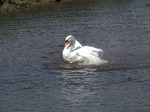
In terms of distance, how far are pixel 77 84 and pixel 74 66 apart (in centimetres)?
241

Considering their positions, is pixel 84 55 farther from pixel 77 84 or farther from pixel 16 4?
pixel 16 4

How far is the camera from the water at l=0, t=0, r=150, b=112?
32.6ft

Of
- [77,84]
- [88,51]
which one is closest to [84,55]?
[88,51]

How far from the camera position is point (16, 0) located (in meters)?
28.8

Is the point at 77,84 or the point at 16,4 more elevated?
the point at 16,4

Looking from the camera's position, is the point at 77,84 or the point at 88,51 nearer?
the point at 77,84

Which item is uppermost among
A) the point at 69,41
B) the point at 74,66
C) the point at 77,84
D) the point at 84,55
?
the point at 69,41

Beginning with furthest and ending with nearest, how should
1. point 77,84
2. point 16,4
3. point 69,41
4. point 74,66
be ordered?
point 16,4 → point 69,41 → point 74,66 → point 77,84

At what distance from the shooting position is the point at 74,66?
538 inches

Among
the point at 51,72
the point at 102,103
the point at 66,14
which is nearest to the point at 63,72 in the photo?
the point at 51,72

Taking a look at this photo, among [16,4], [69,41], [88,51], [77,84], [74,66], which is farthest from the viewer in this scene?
[16,4]

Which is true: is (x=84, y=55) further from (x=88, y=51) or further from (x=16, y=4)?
(x=16, y=4)

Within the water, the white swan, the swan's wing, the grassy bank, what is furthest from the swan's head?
the grassy bank

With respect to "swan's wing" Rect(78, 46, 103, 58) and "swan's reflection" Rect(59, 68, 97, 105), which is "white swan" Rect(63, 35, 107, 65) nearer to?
"swan's wing" Rect(78, 46, 103, 58)
